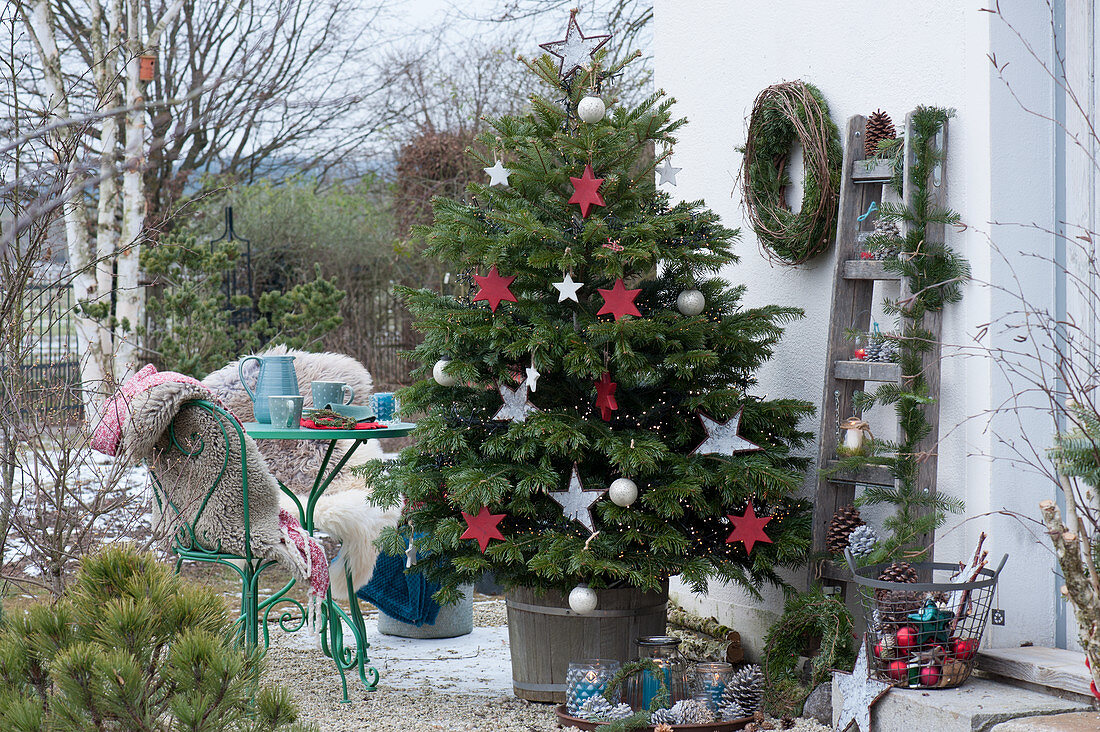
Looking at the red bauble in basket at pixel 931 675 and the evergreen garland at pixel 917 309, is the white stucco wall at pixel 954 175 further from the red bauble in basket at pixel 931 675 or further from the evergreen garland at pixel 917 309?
the red bauble in basket at pixel 931 675

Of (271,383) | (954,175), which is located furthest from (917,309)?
(271,383)

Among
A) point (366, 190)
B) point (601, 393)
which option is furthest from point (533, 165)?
point (366, 190)

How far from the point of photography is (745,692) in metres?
3.23

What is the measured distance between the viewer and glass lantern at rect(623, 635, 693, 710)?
3182 mm

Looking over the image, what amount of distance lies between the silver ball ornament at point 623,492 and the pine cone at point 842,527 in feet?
2.32

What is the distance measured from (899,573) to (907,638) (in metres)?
0.19

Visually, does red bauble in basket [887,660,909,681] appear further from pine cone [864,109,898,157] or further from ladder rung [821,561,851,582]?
pine cone [864,109,898,157]

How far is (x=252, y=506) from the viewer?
11.1ft

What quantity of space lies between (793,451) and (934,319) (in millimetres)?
995

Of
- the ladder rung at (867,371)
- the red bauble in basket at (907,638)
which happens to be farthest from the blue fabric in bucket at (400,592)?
the red bauble in basket at (907,638)

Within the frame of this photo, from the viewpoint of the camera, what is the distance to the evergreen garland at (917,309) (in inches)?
117

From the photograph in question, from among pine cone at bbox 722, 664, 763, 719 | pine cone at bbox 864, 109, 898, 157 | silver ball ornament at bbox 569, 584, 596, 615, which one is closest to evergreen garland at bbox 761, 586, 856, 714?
pine cone at bbox 722, 664, 763, 719

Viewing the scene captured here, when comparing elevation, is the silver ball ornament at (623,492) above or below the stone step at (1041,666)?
above

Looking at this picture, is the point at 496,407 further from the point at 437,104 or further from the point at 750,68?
the point at 437,104
